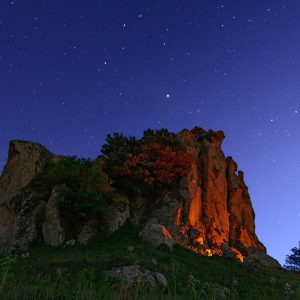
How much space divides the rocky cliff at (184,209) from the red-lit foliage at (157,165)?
125 centimetres

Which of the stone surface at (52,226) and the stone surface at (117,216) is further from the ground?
the stone surface at (117,216)

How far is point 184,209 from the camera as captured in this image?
35.6m

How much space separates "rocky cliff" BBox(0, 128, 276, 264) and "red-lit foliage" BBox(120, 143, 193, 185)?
125cm

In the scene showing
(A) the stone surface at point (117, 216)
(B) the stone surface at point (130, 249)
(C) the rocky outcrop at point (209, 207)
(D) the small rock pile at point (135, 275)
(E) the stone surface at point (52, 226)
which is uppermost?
A: (C) the rocky outcrop at point (209, 207)

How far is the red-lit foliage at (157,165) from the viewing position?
34875mm

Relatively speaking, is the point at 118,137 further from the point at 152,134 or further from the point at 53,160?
the point at 53,160

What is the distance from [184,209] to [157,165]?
434 centimetres

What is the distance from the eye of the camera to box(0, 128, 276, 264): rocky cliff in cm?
2959

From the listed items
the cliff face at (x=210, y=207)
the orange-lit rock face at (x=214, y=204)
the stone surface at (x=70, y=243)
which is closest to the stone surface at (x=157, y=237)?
the cliff face at (x=210, y=207)

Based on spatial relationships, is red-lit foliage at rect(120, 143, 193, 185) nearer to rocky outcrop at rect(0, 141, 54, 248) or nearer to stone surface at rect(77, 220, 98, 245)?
stone surface at rect(77, 220, 98, 245)

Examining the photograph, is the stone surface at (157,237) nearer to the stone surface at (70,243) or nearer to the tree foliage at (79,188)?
the tree foliage at (79,188)

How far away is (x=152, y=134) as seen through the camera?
3997 cm

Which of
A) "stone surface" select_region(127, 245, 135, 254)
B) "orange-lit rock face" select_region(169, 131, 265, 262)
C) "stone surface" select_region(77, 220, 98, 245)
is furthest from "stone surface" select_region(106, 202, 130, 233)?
"stone surface" select_region(127, 245, 135, 254)

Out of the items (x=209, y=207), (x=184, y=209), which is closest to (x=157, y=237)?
(x=184, y=209)
